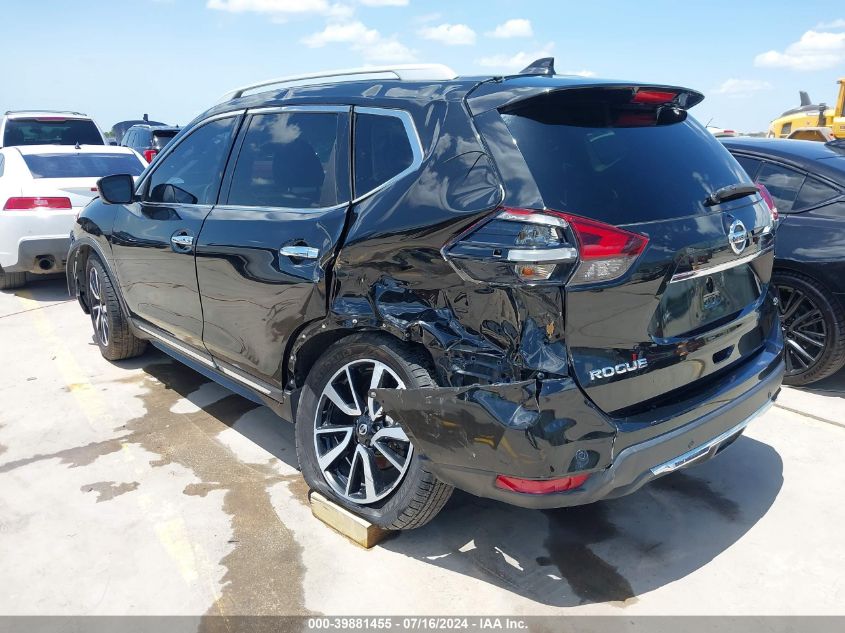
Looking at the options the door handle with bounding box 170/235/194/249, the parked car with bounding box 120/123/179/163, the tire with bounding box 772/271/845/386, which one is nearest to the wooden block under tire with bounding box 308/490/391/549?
the door handle with bounding box 170/235/194/249

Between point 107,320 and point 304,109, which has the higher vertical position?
point 304,109

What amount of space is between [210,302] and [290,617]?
5.65 feet

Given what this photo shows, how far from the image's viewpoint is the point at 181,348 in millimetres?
4094

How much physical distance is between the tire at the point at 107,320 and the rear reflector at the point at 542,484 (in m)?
3.70

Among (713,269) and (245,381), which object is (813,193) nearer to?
(713,269)

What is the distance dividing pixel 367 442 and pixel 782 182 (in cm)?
358

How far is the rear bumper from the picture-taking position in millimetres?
2156

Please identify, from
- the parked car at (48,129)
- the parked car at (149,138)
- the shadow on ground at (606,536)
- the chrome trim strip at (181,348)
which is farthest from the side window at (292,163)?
the parked car at (149,138)

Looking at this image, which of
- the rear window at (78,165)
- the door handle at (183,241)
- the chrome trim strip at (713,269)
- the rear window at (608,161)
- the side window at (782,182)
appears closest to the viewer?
the rear window at (608,161)

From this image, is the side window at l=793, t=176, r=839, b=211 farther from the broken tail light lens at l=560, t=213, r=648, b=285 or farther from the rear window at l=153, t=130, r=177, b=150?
the rear window at l=153, t=130, r=177, b=150

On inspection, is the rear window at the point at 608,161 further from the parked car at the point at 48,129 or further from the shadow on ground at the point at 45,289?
the parked car at the point at 48,129

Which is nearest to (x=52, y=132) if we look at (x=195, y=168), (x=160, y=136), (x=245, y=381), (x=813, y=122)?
(x=160, y=136)

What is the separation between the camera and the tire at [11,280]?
7.99m

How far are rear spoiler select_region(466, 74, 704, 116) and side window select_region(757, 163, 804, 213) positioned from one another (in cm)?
241
